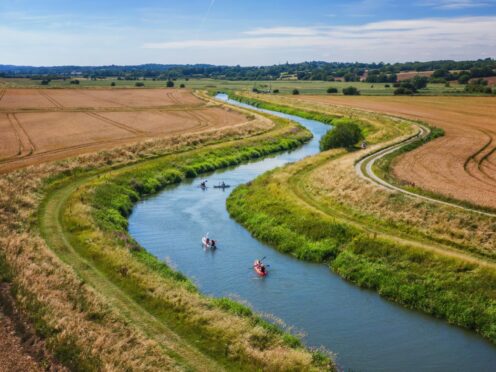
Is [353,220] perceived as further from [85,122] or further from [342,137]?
[85,122]

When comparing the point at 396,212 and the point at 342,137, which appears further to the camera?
the point at 342,137

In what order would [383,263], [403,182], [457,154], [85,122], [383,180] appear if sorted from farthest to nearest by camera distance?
[85,122]
[457,154]
[383,180]
[403,182]
[383,263]

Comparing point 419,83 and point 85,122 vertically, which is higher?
point 85,122

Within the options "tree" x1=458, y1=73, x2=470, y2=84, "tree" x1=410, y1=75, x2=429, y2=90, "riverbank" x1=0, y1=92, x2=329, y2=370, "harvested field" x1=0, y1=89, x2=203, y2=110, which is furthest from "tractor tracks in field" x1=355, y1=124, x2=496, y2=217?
"tree" x1=458, y1=73, x2=470, y2=84

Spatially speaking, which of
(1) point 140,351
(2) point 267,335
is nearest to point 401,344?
(2) point 267,335

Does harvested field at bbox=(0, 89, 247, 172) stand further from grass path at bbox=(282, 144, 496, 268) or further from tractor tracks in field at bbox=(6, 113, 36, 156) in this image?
grass path at bbox=(282, 144, 496, 268)

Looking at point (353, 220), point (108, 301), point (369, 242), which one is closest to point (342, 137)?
point (353, 220)

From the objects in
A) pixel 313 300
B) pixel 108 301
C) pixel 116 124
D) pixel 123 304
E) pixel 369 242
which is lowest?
pixel 116 124
